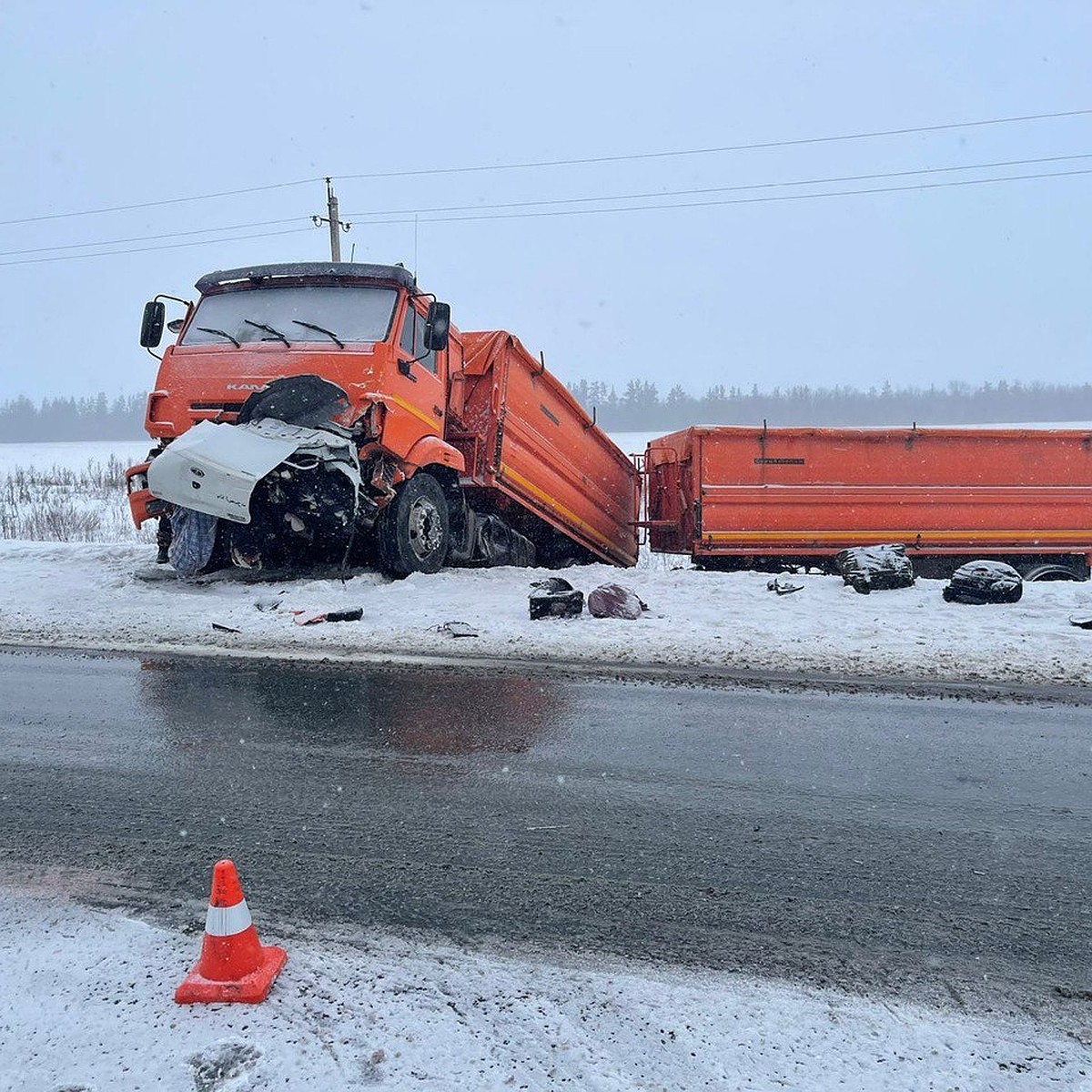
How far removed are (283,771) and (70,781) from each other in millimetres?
807

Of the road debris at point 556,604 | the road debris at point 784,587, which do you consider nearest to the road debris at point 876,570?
the road debris at point 784,587

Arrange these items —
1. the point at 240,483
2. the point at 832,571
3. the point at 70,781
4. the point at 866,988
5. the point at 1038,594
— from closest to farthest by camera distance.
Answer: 1. the point at 866,988
2. the point at 70,781
3. the point at 240,483
4. the point at 1038,594
5. the point at 832,571

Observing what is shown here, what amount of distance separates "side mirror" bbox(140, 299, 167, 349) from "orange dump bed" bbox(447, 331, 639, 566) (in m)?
2.99

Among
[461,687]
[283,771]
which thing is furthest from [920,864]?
[461,687]

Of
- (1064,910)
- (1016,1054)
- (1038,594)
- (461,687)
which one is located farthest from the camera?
(1038,594)

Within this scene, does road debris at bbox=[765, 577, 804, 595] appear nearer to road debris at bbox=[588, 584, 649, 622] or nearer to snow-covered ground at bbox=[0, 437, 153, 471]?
road debris at bbox=[588, 584, 649, 622]

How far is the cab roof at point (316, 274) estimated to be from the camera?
835 cm

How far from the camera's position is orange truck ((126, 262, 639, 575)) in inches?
281

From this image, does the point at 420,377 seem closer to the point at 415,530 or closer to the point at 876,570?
the point at 415,530

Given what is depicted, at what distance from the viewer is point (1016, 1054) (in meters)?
1.79

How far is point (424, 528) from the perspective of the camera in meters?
8.58

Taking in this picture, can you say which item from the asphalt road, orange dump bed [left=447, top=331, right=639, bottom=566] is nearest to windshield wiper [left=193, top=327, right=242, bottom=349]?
orange dump bed [left=447, top=331, right=639, bottom=566]

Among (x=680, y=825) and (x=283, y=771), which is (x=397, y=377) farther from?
(x=680, y=825)

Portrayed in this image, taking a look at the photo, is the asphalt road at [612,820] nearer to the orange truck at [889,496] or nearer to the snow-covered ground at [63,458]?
the orange truck at [889,496]
